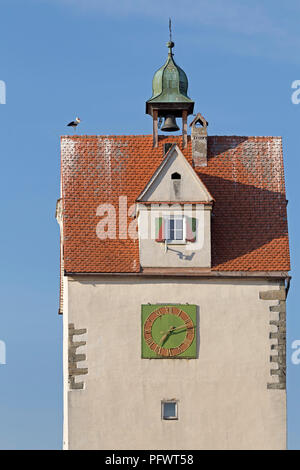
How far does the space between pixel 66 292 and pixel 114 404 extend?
13.4 feet

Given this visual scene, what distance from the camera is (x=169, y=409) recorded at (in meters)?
69.8

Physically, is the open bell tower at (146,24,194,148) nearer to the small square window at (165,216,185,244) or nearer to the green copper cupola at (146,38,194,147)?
the green copper cupola at (146,38,194,147)

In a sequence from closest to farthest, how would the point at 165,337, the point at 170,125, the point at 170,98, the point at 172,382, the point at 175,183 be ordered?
the point at 172,382, the point at 165,337, the point at 175,183, the point at 170,98, the point at 170,125

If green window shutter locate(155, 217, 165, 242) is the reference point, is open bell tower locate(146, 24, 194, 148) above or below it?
above

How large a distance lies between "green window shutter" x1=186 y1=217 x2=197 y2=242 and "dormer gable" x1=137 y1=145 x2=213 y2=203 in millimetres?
633

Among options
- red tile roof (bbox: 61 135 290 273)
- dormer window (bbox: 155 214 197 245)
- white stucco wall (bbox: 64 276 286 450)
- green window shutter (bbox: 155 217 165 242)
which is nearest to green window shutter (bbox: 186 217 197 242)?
dormer window (bbox: 155 214 197 245)

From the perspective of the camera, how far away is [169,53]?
75.1 m

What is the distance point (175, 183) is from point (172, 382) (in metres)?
6.66

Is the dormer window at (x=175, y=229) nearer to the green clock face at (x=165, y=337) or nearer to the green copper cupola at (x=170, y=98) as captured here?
the green clock face at (x=165, y=337)

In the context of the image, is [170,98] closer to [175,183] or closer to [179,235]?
[175,183]

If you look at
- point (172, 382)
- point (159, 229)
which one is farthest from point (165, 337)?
point (159, 229)

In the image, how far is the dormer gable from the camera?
233ft
